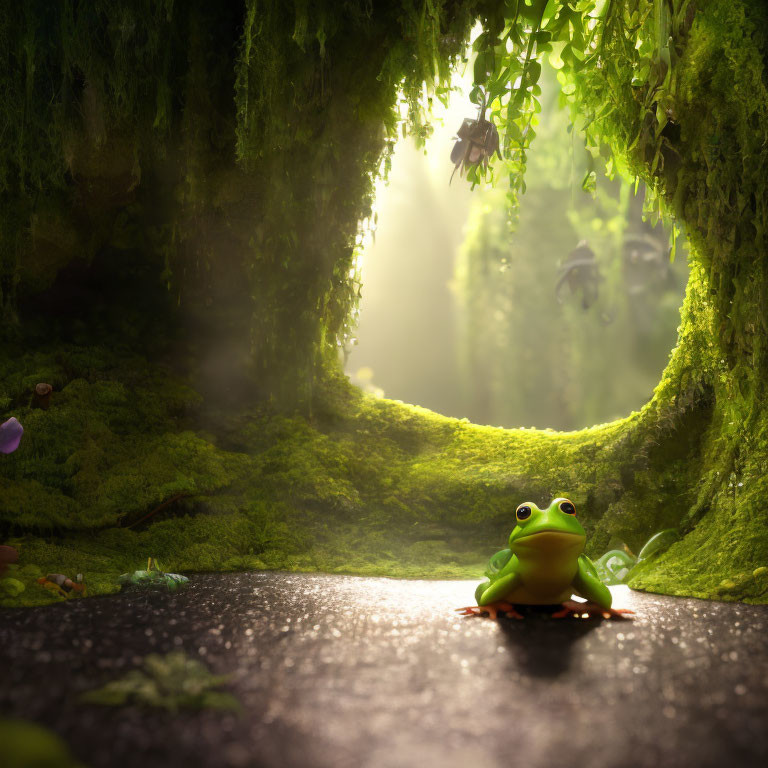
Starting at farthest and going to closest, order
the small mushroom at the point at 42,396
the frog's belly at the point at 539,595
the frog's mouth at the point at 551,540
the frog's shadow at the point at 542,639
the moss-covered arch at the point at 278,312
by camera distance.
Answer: the small mushroom at the point at 42,396 < the moss-covered arch at the point at 278,312 < the frog's belly at the point at 539,595 < the frog's mouth at the point at 551,540 < the frog's shadow at the point at 542,639

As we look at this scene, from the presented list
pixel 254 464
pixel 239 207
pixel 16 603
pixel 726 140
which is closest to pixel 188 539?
pixel 254 464

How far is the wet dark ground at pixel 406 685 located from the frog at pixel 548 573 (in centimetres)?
9

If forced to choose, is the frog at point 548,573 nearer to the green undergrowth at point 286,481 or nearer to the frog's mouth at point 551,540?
the frog's mouth at point 551,540

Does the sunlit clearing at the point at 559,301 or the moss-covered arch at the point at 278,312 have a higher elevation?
the sunlit clearing at the point at 559,301

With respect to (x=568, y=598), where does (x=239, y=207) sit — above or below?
above

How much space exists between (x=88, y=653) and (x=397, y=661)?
829 mm

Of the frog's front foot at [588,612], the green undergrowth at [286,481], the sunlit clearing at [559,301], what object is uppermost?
the sunlit clearing at [559,301]

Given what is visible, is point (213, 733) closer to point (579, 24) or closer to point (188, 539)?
point (188, 539)

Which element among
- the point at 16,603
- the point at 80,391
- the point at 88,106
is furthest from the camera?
the point at 80,391

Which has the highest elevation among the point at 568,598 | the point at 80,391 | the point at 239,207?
the point at 239,207

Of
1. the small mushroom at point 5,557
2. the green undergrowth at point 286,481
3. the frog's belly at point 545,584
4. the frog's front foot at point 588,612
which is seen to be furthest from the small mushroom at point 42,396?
the frog's front foot at point 588,612

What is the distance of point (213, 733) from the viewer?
1160 millimetres

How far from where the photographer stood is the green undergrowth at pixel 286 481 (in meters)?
3.57

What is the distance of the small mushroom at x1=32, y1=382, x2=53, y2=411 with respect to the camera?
13.3 ft
